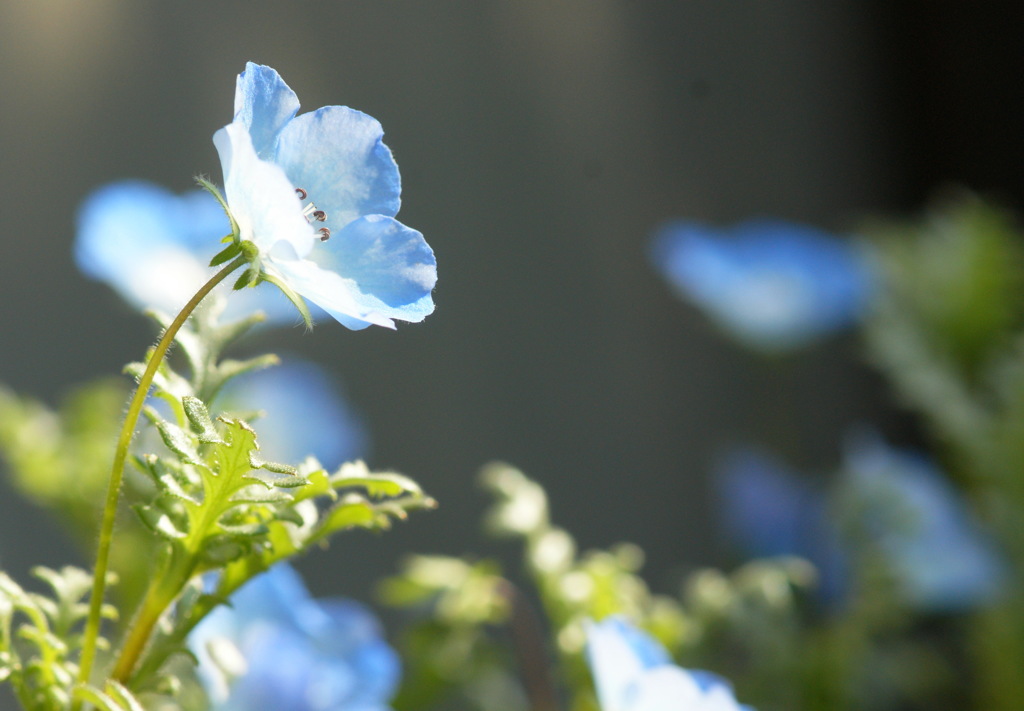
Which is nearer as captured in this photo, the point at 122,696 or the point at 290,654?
the point at 122,696

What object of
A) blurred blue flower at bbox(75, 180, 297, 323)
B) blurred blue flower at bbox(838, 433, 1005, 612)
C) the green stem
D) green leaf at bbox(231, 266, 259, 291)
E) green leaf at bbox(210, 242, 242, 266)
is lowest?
the green stem

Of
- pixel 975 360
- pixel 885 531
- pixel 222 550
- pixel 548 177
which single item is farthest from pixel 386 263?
pixel 975 360

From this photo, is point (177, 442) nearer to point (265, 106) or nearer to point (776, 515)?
point (265, 106)

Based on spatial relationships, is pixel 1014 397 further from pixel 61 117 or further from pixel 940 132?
pixel 940 132

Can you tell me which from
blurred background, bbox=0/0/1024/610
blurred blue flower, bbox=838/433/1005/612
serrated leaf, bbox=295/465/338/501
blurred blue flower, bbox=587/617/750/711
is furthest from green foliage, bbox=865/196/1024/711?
serrated leaf, bbox=295/465/338/501

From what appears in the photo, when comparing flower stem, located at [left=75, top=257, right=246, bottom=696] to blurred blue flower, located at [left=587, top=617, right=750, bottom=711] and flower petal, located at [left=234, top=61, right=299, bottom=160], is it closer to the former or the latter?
flower petal, located at [left=234, top=61, right=299, bottom=160]

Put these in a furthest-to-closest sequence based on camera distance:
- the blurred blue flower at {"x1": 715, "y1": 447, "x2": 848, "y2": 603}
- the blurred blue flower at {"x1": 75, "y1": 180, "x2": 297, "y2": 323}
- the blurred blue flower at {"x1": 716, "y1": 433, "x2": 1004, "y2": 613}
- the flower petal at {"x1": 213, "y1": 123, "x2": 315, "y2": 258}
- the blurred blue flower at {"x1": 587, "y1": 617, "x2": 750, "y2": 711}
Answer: the blurred blue flower at {"x1": 715, "y1": 447, "x2": 848, "y2": 603} → the blurred blue flower at {"x1": 716, "y1": 433, "x2": 1004, "y2": 613} → the blurred blue flower at {"x1": 75, "y1": 180, "x2": 297, "y2": 323} → the blurred blue flower at {"x1": 587, "y1": 617, "x2": 750, "y2": 711} → the flower petal at {"x1": 213, "y1": 123, "x2": 315, "y2": 258}

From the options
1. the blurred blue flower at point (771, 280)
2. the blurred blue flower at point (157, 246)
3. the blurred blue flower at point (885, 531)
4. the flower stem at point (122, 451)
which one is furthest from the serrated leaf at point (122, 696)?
the blurred blue flower at point (771, 280)
